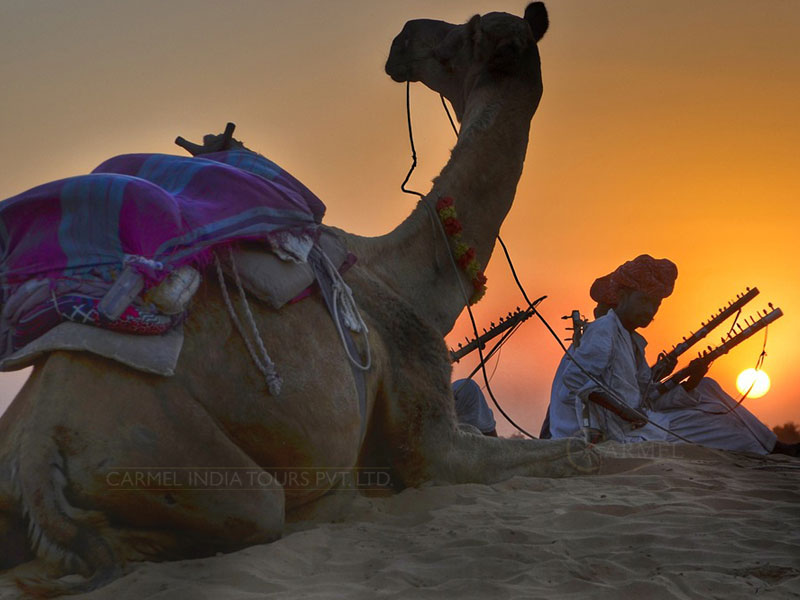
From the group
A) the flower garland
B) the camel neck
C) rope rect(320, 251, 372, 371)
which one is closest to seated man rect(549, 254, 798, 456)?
the camel neck

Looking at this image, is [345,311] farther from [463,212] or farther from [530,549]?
[463,212]

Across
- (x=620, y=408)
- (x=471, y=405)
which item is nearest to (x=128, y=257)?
(x=620, y=408)

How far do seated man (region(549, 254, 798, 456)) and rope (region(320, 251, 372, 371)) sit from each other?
4.10 metres

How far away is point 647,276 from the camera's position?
9.44m

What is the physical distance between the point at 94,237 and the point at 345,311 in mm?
1252

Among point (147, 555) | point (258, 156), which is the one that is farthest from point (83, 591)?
point (258, 156)

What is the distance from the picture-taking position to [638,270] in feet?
31.1

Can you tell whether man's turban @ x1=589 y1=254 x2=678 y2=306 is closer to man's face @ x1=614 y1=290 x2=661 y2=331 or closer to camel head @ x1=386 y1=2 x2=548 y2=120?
man's face @ x1=614 y1=290 x2=661 y2=331

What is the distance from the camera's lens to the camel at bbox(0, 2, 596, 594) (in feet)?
11.9

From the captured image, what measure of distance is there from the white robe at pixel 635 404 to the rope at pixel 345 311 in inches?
170

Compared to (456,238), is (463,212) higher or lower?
higher

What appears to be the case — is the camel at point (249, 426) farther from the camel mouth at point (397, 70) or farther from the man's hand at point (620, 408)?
the man's hand at point (620, 408)

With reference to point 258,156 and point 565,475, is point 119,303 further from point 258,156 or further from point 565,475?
point 565,475

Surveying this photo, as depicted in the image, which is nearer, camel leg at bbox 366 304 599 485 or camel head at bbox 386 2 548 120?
camel leg at bbox 366 304 599 485
